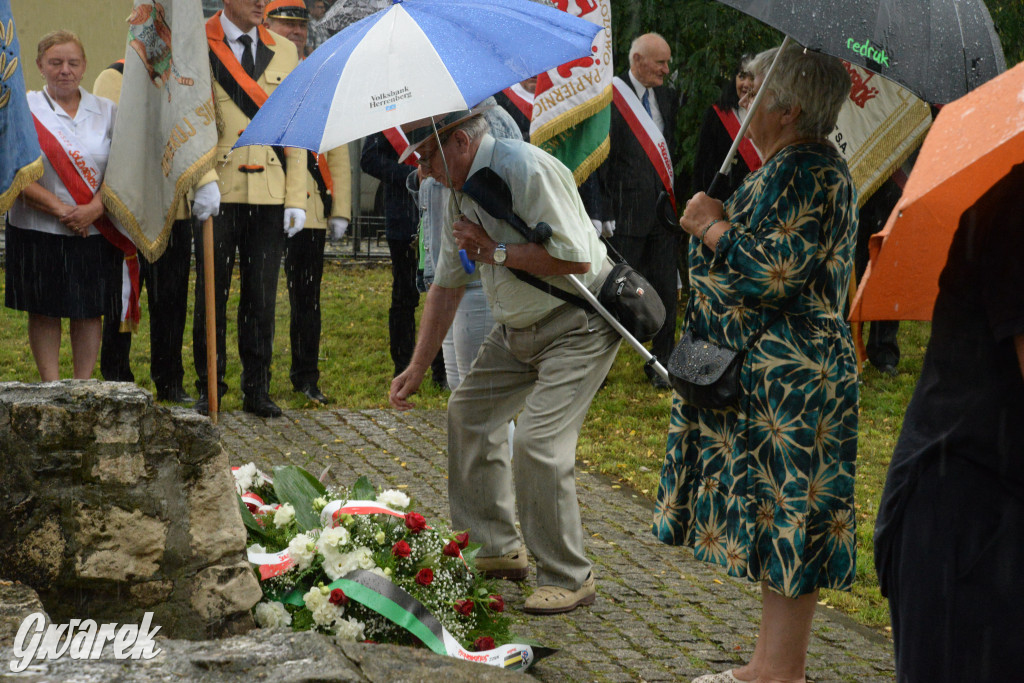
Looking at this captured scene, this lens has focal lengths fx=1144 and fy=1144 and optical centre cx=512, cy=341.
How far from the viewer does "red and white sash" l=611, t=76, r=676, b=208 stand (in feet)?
29.9

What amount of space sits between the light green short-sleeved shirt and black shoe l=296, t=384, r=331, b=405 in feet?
14.9

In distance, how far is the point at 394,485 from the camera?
6.61 meters

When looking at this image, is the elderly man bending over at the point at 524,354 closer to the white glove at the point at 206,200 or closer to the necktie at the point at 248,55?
the white glove at the point at 206,200

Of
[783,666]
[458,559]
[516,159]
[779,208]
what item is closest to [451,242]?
[516,159]

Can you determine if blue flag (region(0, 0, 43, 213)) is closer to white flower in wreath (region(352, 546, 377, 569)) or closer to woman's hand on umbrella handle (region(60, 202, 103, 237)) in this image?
woman's hand on umbrella handle (region(60, 202, 103, 237))

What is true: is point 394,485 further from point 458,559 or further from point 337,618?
point 337,618

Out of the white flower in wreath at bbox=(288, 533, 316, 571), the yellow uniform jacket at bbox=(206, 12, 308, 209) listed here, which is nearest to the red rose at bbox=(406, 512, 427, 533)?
the white flower in wreath at bbox=(288, 533, 316, 571)

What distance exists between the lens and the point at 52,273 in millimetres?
7195

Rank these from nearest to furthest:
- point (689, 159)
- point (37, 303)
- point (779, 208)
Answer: point (779, 208), point (37, 303), point (689, 159)

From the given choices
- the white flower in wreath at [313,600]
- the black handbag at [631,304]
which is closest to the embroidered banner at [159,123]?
the black handbag at [631,304]

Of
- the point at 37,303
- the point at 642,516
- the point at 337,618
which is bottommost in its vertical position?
the point at 642,516

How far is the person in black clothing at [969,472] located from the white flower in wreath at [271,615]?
1.73 m

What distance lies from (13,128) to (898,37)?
488cm

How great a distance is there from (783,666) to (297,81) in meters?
2.73
